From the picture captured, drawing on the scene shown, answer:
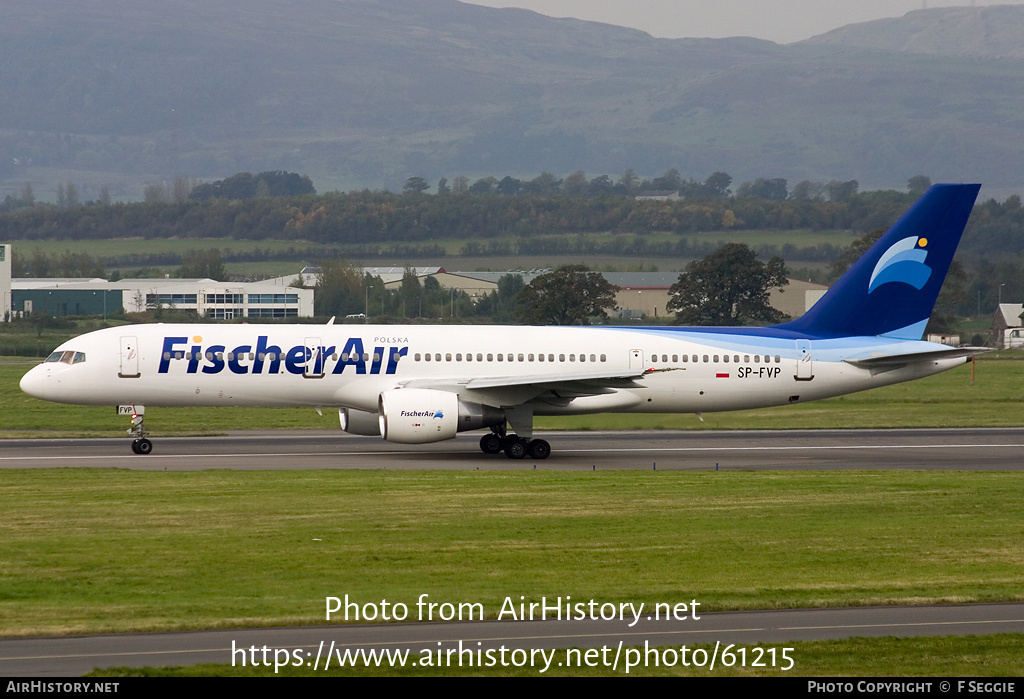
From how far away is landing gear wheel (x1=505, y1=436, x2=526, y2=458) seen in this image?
35.8 m

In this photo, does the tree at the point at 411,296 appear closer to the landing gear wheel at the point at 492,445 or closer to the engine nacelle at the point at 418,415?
the landing gear wheel at the point at 492,445

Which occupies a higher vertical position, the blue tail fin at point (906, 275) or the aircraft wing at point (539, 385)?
the blue tail fin at point (906, 275)

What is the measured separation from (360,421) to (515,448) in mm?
4502

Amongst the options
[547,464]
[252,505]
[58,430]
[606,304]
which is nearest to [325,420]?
[58,430]

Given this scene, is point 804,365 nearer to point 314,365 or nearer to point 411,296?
point 314,365

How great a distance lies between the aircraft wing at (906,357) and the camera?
36750 mm

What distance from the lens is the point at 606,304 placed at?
84688 mm

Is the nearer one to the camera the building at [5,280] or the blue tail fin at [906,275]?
the blue tail fin at [906,275]

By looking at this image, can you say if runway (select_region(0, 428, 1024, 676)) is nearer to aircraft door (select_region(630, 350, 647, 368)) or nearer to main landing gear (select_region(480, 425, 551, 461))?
main landing gear (select_region(480, 425, 551, 461))

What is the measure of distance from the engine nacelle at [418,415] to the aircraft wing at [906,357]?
1285cm

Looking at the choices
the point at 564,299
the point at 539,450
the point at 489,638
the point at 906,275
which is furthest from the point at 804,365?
the point at 564,299

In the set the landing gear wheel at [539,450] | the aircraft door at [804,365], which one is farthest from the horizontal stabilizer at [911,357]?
the landing gear wheel at [539,450]

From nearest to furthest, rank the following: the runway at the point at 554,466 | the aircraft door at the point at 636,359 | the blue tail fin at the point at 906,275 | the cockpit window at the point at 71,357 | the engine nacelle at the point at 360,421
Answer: the runway at the point at 554,466 → the cockpit window at the point at 71,357 → the engine nacelle at the point at 360,421 → the aircraft door at the point at 636,359 → the blue tail fin at the point at 906,275

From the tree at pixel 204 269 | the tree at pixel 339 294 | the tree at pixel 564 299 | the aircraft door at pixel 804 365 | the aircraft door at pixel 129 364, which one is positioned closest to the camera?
the aircraft door at pixel 129 364
